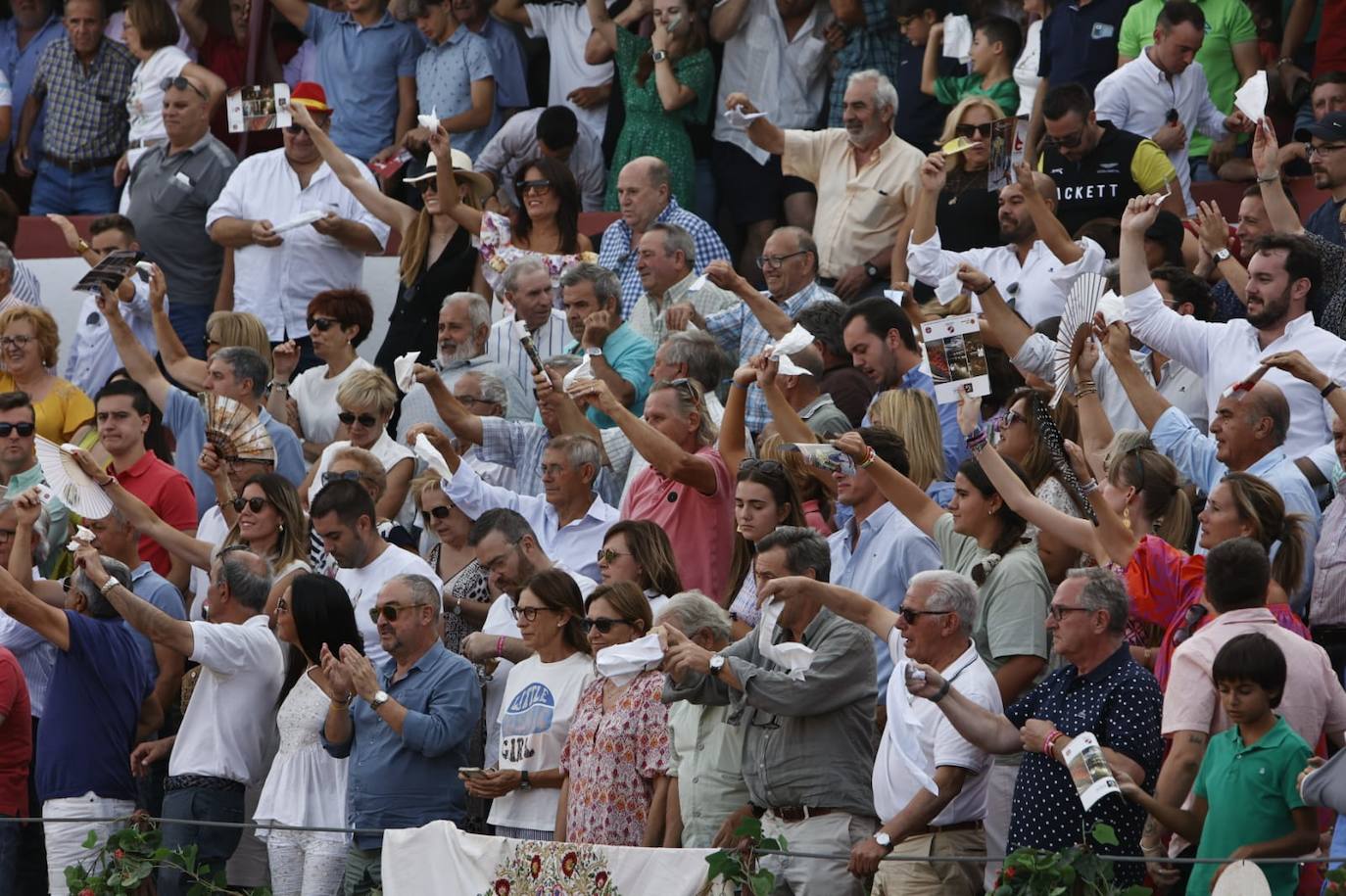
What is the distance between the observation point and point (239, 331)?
1091cm

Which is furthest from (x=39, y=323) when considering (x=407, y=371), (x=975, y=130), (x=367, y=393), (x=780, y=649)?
(x=780, y=649)

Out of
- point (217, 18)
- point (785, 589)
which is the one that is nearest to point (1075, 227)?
point (785, 589)

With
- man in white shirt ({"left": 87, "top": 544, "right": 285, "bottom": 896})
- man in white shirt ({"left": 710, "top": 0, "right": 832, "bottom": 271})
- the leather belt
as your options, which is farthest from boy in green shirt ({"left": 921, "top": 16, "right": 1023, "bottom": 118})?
the leather belt

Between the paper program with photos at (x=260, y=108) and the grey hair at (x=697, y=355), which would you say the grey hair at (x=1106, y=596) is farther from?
the paper program with photos at (x=260, y=108)

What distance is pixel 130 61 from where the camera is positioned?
46.9ft

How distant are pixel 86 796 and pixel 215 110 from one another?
685 cm

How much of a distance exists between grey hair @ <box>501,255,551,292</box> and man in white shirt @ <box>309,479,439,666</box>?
2.26 m

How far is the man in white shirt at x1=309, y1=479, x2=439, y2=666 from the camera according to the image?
848cm

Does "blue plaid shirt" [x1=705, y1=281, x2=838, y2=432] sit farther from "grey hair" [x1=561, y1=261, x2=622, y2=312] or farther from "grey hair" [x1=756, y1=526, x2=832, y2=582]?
"grey hair" [x1=756, y1=526, x2=832, y2=582]

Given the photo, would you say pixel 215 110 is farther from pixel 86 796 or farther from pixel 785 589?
pixel 785 589

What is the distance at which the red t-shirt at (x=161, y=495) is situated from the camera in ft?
31.4

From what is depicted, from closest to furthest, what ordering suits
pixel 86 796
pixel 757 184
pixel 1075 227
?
pixel 86 796 → pixel 1075 227 → pixel 757 184

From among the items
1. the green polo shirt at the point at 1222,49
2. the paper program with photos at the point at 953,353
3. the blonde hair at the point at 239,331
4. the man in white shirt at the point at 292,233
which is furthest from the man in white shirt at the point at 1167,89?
the blonde hair at the point at 239,331

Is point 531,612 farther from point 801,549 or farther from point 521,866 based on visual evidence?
point 801,549
